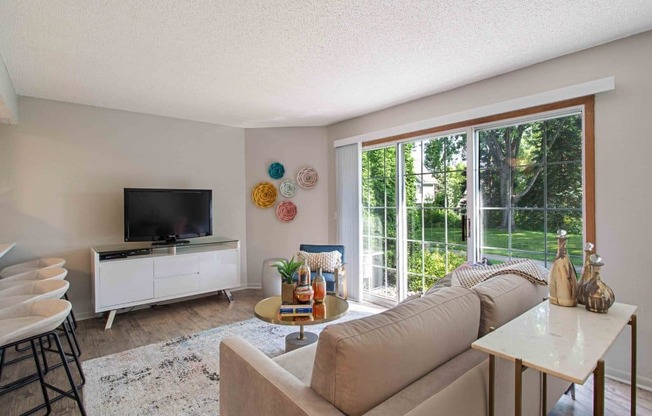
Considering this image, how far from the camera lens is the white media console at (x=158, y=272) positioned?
3.33 metres

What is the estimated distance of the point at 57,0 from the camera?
71.0 inches

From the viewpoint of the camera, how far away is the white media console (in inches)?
131

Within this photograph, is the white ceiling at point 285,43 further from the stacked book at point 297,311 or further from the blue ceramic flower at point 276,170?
the stacked book at point 297,311

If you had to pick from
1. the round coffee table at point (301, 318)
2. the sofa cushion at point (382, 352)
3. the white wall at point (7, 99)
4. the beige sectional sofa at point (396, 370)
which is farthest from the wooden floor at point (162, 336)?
the white wall at point (7, 99)

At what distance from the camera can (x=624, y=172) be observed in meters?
2.29

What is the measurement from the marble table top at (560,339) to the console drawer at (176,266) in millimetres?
3435

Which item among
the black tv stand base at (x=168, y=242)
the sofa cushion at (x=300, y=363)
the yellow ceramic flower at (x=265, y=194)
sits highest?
the yellow ceramic flower at (x=265, y=194)

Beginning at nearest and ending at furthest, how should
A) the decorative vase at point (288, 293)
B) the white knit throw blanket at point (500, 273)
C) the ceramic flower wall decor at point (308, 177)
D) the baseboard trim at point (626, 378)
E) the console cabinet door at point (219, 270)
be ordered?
the white knit throw blanket at point (500, 273) → the baseboard trim at point (626, 378) → the decorative vase at point (288, 293) → the console cabinet door at point (219, 270) → the ceramic flower wall decor at point (308, 177)

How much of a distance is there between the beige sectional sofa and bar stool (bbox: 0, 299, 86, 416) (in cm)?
97

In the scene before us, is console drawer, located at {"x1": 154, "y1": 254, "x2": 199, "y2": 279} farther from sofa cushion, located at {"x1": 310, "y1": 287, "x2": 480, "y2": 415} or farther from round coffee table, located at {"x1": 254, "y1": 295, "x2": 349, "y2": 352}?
sofa cushion, located at {"x1": 310, "y1": 287, "x2": 480, "y2": 415}

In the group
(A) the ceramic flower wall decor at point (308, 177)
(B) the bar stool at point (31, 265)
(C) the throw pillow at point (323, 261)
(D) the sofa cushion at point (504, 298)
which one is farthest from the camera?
(A) the ceramic flower wall decor at point (308, 177)

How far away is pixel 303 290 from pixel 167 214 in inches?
89.7

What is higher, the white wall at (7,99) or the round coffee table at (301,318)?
the white wall at (7,99)

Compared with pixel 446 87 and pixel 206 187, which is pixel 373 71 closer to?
pixel 446 87
